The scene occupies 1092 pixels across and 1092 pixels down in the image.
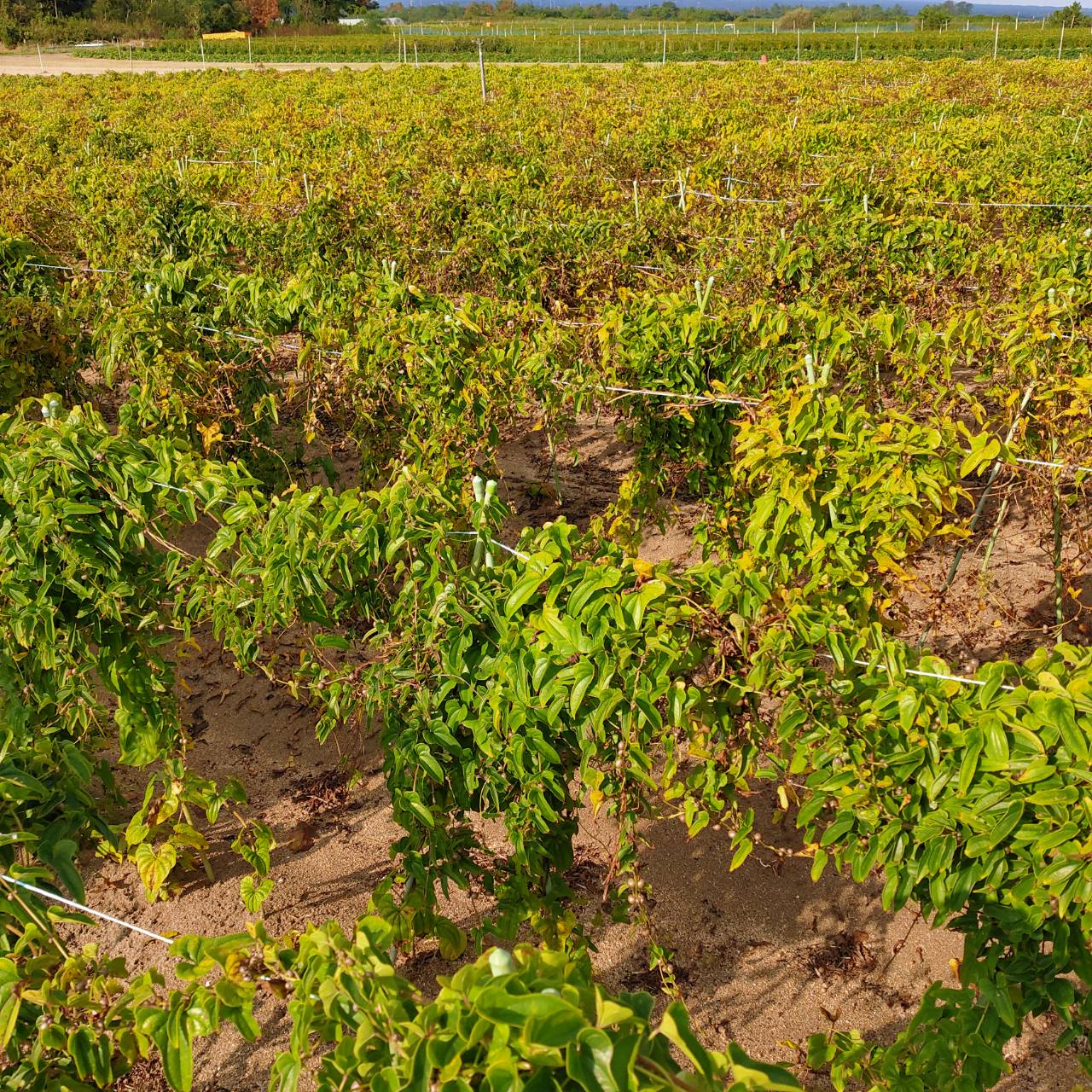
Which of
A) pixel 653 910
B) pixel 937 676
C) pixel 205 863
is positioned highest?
pixel 937 676

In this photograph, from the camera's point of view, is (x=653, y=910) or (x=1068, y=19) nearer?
(x=653, y=910)

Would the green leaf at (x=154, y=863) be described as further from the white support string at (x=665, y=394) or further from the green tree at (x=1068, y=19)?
the green tree at (x=1068, y=19)

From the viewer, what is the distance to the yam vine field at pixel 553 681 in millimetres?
1862

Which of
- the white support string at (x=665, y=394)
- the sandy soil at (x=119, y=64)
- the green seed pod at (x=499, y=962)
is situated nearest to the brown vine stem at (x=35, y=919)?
the green seed pod at (x=499, y=962)

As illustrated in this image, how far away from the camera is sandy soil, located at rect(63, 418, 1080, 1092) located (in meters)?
2.84

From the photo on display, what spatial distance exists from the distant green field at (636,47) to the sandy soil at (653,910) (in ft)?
105

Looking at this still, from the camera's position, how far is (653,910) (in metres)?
3.26

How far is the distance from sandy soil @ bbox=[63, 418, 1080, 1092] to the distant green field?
32.1m

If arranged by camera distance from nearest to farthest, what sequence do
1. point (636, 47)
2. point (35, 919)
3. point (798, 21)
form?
1. point (35, 919)
2. point (636, 47)
3. point (798, 21)

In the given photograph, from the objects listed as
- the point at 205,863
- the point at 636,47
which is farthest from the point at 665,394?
the point at 636,47

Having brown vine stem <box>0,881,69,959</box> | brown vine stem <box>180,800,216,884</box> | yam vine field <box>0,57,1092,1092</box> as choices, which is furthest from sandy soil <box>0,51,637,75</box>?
brown vine stem <box>0,881,69,959</box>

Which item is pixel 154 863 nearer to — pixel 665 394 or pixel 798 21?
pixel 665 394

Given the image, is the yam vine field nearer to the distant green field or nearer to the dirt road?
the distant green field

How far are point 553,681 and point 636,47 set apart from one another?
132ft
